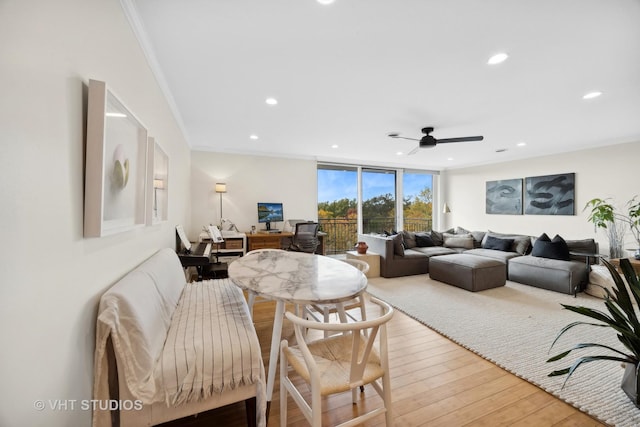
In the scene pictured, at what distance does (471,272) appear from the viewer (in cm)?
368

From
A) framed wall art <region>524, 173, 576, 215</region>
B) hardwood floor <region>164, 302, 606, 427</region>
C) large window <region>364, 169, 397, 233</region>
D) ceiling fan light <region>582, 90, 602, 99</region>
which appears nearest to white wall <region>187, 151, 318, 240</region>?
large window <region>364, 169, 397, 233</region>

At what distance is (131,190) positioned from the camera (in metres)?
1.50

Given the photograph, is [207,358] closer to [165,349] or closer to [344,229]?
[165,349]

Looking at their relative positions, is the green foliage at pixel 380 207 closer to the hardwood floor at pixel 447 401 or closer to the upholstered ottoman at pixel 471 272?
the upholstered ottoman at pixel 471 272

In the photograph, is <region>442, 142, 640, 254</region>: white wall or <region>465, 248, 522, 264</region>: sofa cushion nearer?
<region>442, 142, 640, 254</region>: white wall

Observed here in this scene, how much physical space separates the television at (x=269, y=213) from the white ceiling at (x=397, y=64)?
6.12 ft

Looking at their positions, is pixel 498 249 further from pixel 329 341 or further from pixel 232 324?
pixel 232 324

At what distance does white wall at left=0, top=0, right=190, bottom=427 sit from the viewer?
26.4 inches

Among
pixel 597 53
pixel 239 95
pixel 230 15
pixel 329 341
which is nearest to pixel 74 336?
pixel 329 341

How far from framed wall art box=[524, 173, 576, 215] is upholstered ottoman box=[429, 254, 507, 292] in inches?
94.1

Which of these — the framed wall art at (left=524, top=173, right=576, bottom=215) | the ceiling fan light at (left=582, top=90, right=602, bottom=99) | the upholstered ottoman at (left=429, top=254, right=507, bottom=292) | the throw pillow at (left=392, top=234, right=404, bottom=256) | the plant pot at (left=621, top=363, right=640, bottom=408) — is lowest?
the plant pot at (left=621, top=363, right=640, bottom=408)

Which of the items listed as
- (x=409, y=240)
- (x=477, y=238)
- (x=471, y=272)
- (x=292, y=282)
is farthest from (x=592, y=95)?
(x=292, y=282)

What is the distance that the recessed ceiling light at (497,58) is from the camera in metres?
2.03

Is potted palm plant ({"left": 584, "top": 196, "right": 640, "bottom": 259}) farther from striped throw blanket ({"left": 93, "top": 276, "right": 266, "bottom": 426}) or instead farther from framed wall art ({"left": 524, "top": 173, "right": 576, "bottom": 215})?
striped throw blanket ({"left": 93, "top": 276, "right": 266, "bottom": 426})
